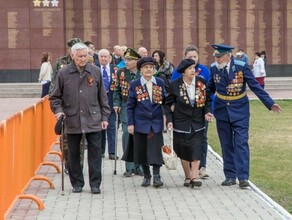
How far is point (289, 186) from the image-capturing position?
44.6ft

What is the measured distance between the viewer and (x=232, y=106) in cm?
1373

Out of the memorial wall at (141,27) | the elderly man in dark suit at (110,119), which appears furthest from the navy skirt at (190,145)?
the memorial wall at (141,27)

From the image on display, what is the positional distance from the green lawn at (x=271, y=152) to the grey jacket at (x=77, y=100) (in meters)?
2.53

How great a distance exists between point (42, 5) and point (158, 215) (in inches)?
1178

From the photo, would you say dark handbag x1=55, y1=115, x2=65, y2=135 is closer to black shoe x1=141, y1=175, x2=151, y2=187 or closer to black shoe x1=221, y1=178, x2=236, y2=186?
black shoe x1=141, y1=175, x2=151, y2=187

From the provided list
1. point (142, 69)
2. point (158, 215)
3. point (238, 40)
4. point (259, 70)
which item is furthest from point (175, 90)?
point (238, 40)

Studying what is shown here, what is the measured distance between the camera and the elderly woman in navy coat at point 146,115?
13.9 meters

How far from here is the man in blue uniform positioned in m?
13.6

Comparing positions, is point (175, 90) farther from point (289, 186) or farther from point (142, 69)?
point (289, 186)

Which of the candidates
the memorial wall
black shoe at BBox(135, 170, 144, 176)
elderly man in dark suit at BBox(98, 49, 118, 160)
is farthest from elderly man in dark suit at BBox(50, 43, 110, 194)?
the memorial wall

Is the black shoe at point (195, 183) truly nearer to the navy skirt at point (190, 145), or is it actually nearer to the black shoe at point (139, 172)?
the navy skirt at point (190, 145)

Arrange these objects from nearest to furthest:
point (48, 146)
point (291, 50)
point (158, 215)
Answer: point (158, 215) → point (48, 146) → point (291, 50)

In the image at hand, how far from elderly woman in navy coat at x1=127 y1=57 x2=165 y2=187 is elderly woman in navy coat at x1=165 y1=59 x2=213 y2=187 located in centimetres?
26

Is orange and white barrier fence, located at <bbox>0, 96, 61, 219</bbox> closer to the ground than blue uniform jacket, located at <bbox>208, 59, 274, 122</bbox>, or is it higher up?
closer to the ground
